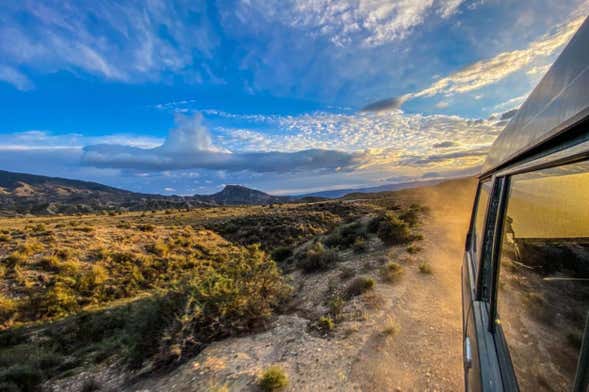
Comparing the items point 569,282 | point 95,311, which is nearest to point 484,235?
point 569,282

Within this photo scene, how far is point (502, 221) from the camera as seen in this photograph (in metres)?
1.80

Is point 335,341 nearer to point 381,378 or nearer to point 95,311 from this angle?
point 381,378

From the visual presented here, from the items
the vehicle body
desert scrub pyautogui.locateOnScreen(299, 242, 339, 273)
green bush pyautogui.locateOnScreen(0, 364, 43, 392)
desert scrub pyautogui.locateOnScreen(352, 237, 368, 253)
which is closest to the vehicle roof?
the vehicle body

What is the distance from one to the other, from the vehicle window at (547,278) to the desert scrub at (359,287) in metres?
5.39

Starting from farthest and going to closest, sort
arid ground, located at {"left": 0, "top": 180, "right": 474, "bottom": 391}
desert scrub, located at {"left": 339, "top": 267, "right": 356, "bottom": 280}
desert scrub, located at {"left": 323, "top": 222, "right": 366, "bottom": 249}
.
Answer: desert scrub, located at {"left": 323, "top": 222, "right": 366, "bottom": 249}
desert scrub, located at {"left": 339, "top": 267, "right": 356, "bottom": 280}
arid ground, located at {"left": 0, "top": 180, "right": 474, "bottom": 391}

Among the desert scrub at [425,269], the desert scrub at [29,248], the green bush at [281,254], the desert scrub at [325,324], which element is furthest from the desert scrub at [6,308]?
the desert scrub at [425,269]

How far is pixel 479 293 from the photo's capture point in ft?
7.53

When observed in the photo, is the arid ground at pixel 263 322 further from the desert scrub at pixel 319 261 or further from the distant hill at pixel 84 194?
the distant hill at pixel 84 194

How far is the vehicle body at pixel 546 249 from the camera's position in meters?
0.82

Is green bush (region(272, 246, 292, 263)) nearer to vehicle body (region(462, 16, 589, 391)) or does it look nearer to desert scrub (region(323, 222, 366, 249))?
desert scrub (region(323, 222, 366, 249))

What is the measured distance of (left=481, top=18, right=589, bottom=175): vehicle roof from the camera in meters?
0.76

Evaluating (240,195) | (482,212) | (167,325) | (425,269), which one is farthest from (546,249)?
(240,195)

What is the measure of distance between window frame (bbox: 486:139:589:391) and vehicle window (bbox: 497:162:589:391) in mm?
37

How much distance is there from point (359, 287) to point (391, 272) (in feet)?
4.09
